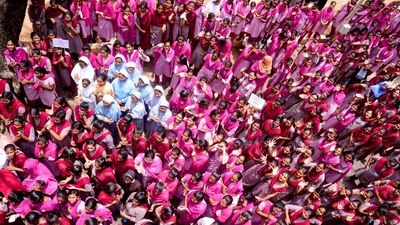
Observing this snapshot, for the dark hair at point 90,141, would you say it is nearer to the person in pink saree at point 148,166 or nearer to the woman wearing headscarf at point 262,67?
the person in pink saree at point 148,166

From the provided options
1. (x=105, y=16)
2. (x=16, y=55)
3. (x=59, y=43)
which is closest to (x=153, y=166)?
(x=59, y=43)

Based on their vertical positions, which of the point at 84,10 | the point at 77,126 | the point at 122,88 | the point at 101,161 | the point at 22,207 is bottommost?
the point at 22,207

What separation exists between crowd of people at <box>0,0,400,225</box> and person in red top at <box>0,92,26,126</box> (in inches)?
0.8

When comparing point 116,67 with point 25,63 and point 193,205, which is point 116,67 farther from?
point 193,205

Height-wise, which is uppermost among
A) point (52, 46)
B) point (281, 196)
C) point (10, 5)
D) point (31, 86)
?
point (10, 5)

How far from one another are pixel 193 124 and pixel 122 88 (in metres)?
1.58

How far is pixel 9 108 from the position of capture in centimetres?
617

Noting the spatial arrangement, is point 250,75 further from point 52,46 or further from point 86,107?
point 52,46

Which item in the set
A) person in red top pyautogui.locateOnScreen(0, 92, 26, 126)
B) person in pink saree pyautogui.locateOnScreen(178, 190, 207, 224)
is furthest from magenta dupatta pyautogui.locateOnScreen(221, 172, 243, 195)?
person in red top pyautogui.locateOnScreen(0, 92, 26, 126)

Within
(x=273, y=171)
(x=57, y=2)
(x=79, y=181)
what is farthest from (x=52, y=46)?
(x=273, y=171)

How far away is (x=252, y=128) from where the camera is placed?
6875 mm

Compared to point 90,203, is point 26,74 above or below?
above

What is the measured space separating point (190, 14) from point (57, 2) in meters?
3.15

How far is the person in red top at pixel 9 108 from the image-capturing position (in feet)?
19.8
